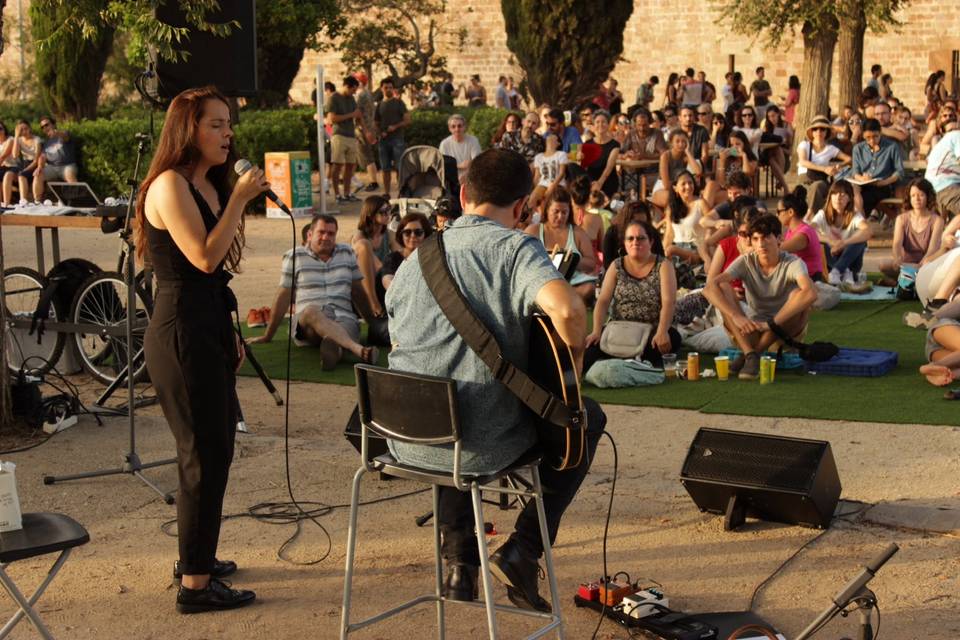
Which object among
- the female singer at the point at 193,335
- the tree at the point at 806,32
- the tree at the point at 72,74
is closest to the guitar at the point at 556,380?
the female singer at the point at 193,335

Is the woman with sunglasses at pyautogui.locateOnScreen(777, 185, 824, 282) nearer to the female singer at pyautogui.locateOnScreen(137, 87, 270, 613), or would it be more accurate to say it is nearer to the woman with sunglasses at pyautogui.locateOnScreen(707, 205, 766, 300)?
the woman with sunglasses at pyautogui.locateOnScreen(707, 205, 766, 300)

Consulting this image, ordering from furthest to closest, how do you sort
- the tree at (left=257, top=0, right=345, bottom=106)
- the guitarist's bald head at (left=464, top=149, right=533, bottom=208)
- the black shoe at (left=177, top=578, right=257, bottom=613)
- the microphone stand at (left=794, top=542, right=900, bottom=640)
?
the tree at (left=257, top=0, right=345, bottom=106)
the black shoe at (left=177, top=578, right=257, bottom=613)
the guitarist's bald head at (left=464, top=149, right=533, bottom=208)
the microphone stand at (left=794, top=542, right=900, bottom=640)

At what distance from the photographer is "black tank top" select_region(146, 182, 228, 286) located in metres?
4.69

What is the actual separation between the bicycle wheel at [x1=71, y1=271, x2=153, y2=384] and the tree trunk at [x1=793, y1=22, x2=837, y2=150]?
1423 centimetres

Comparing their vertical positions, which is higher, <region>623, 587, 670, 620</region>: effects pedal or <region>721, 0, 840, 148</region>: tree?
<region>721, 0, 840, 148</region>: tree

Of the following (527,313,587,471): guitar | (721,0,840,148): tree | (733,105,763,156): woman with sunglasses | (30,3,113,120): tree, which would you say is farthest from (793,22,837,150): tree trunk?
(527,313,587,471): guitar

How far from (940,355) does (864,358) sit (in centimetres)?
54

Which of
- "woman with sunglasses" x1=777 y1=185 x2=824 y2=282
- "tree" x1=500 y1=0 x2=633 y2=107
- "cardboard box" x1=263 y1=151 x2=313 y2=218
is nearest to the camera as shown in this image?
"woman with sunglasses" x1=777 y1=185 x2=824 y2=282

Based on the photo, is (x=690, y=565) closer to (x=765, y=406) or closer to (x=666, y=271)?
(x=765, y=406)

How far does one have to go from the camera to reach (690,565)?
5152 mm

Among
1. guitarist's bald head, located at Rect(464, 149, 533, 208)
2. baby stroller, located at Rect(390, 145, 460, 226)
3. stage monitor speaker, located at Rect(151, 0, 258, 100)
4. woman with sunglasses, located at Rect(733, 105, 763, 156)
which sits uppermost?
stage monitor speaker, located at Rect(151, 0, 258, 100)

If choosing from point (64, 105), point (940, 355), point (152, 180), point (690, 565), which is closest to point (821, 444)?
point (690, 565)

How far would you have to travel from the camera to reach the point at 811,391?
8.16 metres

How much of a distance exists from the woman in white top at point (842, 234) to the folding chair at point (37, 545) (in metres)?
8.54
